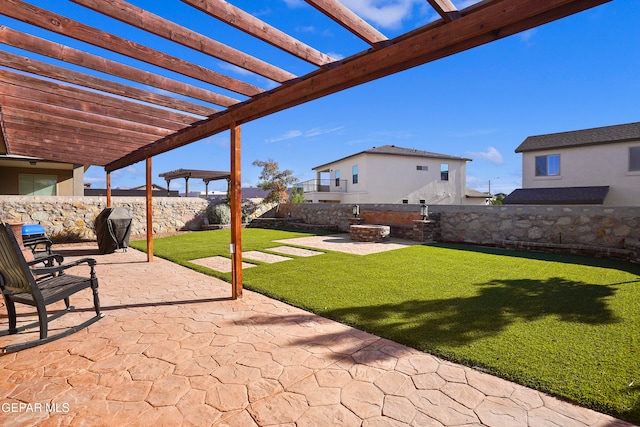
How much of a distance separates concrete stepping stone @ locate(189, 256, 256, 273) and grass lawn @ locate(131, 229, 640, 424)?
285 mm

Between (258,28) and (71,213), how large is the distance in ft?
42.2

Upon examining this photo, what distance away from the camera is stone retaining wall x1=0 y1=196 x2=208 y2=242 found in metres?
11.0

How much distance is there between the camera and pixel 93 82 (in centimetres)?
381

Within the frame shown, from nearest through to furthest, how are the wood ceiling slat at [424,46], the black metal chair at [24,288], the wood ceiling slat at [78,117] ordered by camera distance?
the wood ceiling slat at [424,46]
the black metal chair at [24,288]
the wood ceiling slat at [78,117]

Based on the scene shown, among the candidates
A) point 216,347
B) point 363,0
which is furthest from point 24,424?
point 363,0

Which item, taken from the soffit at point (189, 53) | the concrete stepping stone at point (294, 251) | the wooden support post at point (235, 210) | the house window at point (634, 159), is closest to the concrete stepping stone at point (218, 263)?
the concrete stepping stone at point (294, 251)

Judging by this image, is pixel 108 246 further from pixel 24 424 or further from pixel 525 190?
pixel 525 190

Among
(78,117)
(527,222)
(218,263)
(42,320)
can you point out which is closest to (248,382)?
(42,320)

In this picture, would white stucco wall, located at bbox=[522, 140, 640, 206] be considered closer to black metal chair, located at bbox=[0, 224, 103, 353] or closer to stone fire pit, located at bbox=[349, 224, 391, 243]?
stone fire pit, located at bbox=[349, 224, 391, 243]

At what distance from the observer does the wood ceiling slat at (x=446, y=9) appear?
2215mm

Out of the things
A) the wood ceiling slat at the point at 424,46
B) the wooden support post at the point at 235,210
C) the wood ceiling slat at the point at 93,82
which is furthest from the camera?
the wooden support post at the point at 235,210

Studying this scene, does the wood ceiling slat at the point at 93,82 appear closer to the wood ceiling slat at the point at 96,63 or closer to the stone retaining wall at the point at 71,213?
the wood ceiling slat at the point at 96,63

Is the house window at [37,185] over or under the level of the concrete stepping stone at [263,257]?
over

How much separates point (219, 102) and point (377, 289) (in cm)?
367
